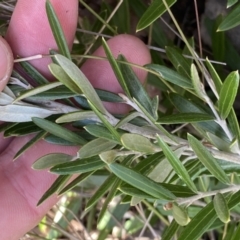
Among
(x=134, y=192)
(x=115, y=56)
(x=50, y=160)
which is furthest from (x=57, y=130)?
(x=115, y=56)

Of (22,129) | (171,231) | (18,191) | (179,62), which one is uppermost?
(179,62)

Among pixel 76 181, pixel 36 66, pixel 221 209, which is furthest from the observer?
pixel 36 66

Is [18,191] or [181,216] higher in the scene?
[181,216]

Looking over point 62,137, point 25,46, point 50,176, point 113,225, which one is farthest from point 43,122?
point 113,225

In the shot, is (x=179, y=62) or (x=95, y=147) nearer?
(x=95, y=147)

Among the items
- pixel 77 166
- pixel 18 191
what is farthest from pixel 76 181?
pixel 18 191

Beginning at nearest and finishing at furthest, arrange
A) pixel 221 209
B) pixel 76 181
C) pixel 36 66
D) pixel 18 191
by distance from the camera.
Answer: pixel 221 209
pixel 76 181
pixel 36 66
pixel 18 191

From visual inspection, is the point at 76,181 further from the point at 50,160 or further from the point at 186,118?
the point at 186,118

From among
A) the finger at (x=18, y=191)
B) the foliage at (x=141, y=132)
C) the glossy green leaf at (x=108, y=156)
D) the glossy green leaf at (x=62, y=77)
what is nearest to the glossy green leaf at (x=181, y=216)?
the foliage at (x=141, y=132)
